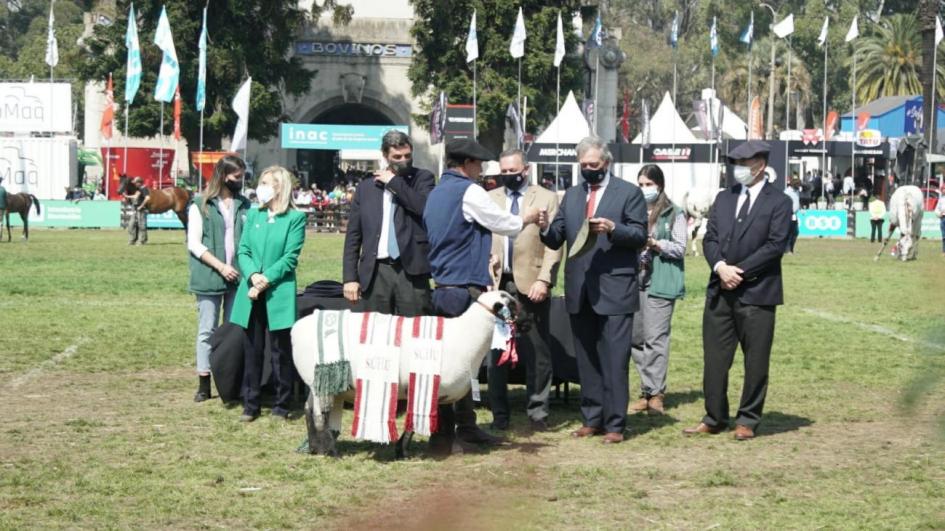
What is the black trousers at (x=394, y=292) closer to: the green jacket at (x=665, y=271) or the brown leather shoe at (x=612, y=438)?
the brown leather shoe at (x=612, y=438)

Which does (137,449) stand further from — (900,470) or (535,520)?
(535,520)

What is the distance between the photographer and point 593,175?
9.46m

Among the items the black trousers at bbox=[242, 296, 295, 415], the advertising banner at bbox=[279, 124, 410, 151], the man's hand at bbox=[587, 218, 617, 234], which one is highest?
the advertising banner at bbox=[279, 124, 410, 151]

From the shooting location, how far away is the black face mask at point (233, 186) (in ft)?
35.4

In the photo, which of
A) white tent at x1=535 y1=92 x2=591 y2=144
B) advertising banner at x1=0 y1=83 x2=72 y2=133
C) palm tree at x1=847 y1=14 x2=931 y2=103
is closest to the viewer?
white tent at x1=535 y1=92 x2=591 y2=144

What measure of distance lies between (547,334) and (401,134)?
1.94m

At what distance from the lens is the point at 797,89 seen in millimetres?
91812

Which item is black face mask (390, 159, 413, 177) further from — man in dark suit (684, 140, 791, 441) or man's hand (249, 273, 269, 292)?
man in dark suit (684, 140, 791, 441)

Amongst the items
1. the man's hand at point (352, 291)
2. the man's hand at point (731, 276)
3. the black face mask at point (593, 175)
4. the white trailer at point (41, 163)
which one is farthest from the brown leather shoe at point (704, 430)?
the white trailer at point (41, 163)

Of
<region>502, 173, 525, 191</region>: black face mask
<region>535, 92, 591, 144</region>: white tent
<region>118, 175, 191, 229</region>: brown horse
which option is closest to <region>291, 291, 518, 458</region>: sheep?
<region>502, 173, 525, 191</region>: black face mask

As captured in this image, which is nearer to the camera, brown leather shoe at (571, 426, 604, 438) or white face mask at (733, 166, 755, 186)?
white face mask at (733, 166, 755, 186)

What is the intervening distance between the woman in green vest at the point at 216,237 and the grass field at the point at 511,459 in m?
0.87

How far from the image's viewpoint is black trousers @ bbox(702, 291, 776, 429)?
30.8 feet

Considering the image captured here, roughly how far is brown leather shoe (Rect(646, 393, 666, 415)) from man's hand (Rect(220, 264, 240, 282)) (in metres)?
3.27
